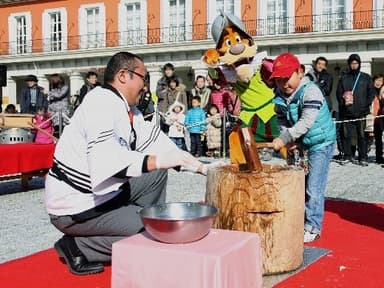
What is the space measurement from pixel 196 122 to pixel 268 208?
28.6 feet

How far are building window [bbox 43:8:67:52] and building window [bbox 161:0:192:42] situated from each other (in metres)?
6.07

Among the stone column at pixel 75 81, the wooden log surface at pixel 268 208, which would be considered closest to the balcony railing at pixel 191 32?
the stone column at pixel 75 81

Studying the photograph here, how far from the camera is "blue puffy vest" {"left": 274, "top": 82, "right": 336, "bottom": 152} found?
424cm

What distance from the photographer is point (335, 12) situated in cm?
2359

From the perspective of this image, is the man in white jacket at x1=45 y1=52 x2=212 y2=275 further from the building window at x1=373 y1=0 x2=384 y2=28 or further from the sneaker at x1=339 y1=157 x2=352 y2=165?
the building window at x1=373 y1=0 x2=384 y2=28

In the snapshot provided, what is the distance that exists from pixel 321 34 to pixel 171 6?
7850 millimetres

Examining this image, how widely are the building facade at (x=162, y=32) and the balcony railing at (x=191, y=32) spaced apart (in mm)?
38

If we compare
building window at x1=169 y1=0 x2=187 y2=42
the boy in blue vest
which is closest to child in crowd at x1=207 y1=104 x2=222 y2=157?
the boy in blue vest

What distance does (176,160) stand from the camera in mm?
2895

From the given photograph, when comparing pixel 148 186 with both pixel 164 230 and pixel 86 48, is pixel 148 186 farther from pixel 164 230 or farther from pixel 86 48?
pixel 86 48

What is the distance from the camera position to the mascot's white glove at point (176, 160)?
289 cm

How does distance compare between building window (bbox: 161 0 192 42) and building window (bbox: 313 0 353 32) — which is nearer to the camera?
building window (bbox: 313 0 353 32)

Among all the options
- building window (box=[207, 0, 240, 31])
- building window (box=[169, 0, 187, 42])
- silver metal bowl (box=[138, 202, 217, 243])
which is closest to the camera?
silver metal bowl (box=[138, 202, 217, 243])

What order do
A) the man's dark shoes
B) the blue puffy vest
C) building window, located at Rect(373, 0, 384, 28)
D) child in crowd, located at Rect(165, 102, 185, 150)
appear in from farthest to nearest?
building window, located at Rect(373, 0, 384, 28), child in crowd, located at Rect(165, 102, 185, 150), the blue puffy vest, the man's dark shoes
